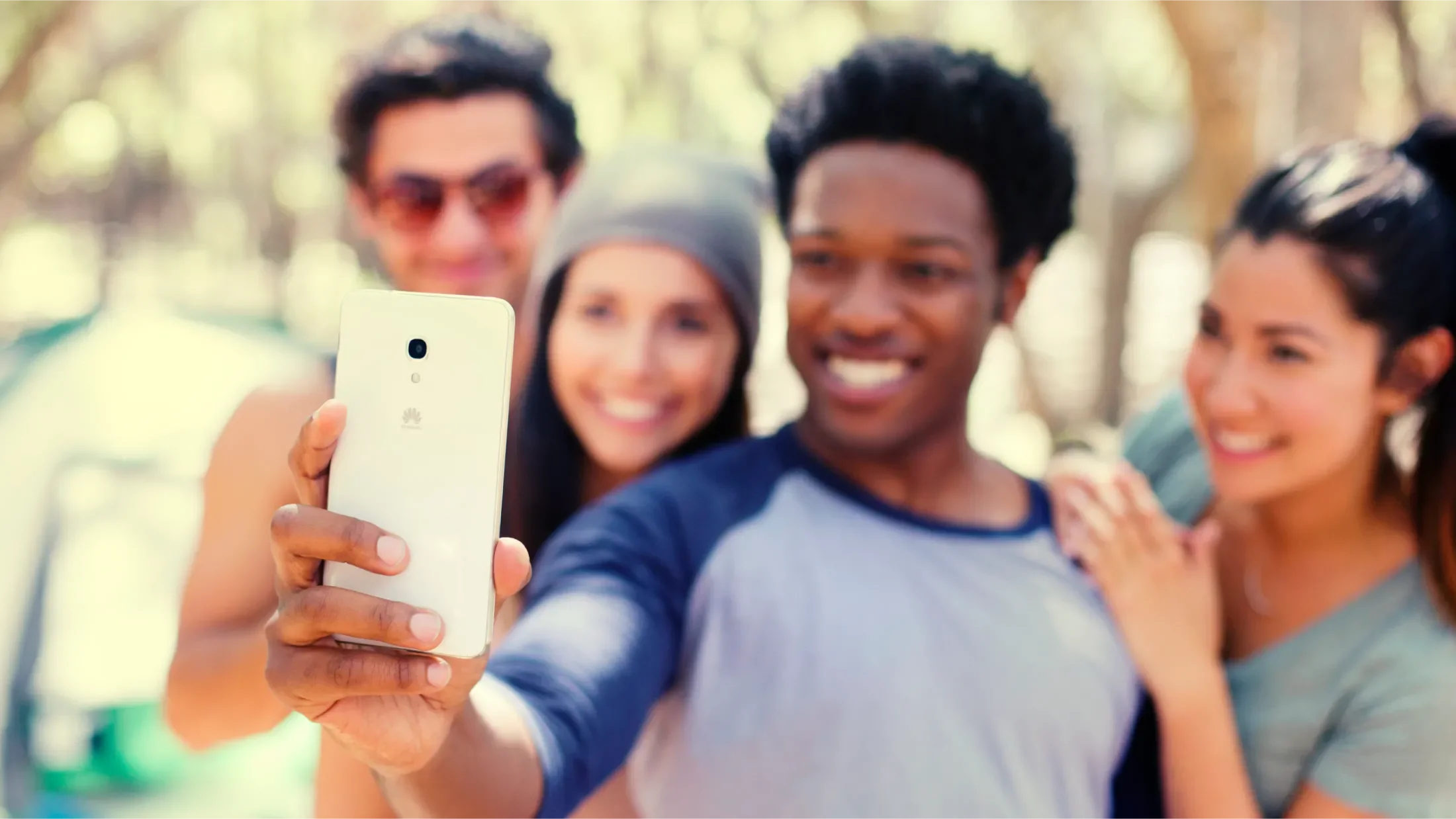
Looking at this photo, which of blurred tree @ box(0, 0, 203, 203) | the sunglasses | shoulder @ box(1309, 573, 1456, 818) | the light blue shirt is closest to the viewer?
the light blue shirt

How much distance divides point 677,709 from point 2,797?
12.0 feet

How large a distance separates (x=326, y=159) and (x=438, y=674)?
545 inches

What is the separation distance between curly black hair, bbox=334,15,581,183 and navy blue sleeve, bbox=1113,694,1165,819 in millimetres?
1594

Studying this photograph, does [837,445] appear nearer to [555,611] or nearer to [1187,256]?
[555,611]

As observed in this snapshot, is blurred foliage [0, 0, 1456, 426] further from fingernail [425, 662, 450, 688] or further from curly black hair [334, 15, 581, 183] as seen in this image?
fingernail [425, 662, 450, 688]

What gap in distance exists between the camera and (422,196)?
247 centimetres

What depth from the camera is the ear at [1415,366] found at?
201cm

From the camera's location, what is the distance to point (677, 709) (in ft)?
5.78

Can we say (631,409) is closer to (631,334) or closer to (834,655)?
(631,334)

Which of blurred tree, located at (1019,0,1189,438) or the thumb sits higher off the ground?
blurred tree, located at (1019,0,1189,438)

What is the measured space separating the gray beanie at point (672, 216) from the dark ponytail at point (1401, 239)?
0.88 meters

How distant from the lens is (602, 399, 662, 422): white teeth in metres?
2.21

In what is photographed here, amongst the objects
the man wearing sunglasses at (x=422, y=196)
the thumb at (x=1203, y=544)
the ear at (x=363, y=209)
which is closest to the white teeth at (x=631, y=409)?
the man wearing sunglasses at (x=422, y=196)

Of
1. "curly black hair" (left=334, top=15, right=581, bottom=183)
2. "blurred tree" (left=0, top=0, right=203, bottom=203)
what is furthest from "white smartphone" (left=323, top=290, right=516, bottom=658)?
"blurred tree" (left=0, top=0, right=203, bottom=203)
